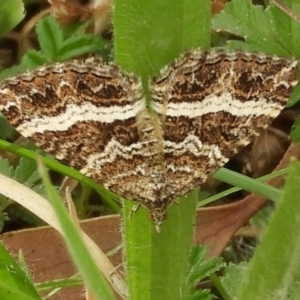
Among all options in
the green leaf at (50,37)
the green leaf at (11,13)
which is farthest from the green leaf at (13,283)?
the green leaf at (11,13)

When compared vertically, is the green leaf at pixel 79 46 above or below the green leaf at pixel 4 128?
above

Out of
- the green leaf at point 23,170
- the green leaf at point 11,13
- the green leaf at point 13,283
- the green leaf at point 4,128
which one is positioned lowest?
the green leaf at point 13,283

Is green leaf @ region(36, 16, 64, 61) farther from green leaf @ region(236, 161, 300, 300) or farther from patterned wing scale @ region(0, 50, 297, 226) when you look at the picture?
green leaf @ region(236, 161, 300, 300)

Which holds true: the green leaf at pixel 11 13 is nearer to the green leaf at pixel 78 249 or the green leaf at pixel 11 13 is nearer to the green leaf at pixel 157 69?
the green leaf at pixel 157 69

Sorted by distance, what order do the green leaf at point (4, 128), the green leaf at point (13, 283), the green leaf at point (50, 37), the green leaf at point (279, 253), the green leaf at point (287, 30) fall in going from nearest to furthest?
the green leaf at point (279, 253)
the green leaf at point (13, 283)
the green leaf at point (287, 30)
the green leaf at point (50, 37)
the green leaf at point (4, 128)

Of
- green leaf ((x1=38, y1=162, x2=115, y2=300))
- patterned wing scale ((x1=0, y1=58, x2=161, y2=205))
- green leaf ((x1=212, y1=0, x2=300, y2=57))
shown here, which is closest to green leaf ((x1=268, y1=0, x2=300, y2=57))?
green leaf ((x1=212, y1=0, x2=300, y2=57))
